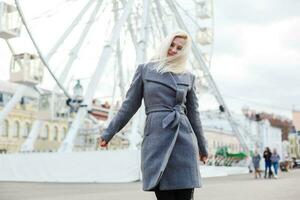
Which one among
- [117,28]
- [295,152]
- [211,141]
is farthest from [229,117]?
[295,152]

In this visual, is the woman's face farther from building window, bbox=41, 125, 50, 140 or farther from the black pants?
building window, bbox=41, 125, 50, 140

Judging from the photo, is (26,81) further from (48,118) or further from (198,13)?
(198,13)

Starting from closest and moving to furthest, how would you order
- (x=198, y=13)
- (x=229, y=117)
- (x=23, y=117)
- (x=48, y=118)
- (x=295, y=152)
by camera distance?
(x=48, y=118) < (x=198, y=13) < (x=229, y=117) < (x=23, y=117) < (x=295, y=152)

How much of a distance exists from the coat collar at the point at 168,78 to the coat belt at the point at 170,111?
14 centimetres

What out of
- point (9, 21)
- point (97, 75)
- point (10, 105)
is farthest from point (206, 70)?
point (9, 21)

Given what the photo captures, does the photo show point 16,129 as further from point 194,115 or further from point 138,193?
point 194,115

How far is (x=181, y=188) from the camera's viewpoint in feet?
11.8

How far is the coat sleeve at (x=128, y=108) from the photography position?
3873 mm

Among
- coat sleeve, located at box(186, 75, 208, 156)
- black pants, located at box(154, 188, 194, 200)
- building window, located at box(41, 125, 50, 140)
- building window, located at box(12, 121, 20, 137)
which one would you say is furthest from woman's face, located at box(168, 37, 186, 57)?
building window, located at box(41, 125, 50, 140)

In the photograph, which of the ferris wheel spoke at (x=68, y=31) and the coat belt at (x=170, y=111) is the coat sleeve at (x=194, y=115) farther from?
the ferris wheel spoke at (x=68, y=31)

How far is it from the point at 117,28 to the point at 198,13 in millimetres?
8257

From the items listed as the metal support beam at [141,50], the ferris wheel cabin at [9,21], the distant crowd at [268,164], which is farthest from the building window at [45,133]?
the ferris wheel cabin at [9,21]

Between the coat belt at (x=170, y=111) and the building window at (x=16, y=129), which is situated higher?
the coat belt at (x=170, y=111)

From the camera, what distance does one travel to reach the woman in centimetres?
362
